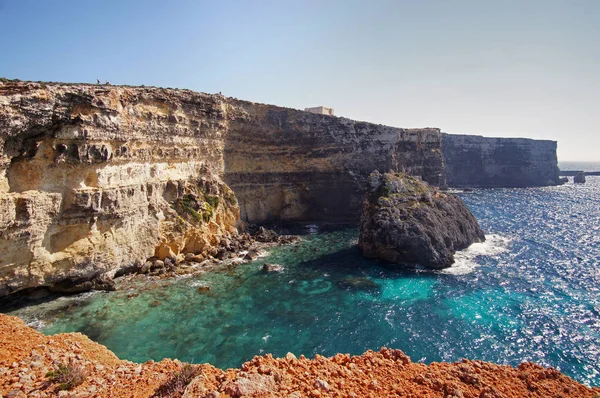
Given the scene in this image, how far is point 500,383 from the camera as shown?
1112 cm

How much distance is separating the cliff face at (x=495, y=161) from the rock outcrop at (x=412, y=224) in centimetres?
7554

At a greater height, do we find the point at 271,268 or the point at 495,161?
the point at 495,161

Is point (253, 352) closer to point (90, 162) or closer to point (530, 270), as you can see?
point (90, 162)

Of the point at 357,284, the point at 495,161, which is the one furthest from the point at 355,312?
the point at 495,161

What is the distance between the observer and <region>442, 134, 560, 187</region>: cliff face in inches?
4424

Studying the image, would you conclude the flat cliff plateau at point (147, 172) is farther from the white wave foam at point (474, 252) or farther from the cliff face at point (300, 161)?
the white wave foam at point (474, 252)

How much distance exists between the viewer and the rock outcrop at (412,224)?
34841mm

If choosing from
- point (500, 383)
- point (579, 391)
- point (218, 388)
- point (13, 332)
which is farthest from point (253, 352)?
point (579, 391)

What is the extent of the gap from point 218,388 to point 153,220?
25.0 m

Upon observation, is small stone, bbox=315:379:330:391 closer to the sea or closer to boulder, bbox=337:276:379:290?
the sea

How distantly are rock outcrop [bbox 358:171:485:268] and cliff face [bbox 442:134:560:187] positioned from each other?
248 feet

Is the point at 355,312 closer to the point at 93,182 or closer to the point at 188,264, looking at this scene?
the point at 188,264

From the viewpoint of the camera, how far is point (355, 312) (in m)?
24.7

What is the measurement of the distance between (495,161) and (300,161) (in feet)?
303
